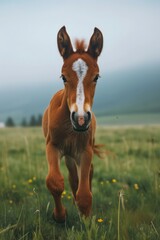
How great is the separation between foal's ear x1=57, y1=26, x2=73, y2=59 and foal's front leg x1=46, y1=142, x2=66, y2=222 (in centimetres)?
117

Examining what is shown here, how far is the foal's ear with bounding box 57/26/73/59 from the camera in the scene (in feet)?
16.3

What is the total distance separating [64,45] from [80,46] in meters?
0.20

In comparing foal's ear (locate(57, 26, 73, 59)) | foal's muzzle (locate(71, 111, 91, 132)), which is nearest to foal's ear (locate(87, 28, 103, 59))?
foal's ear (locate(57, 26, 73, 59))

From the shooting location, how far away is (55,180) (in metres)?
4.98

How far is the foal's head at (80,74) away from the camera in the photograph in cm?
429

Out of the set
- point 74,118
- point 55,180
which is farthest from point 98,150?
point 74,118

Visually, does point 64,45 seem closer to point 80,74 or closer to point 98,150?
point 80,74

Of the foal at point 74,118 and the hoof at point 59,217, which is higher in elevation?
the foal at point 74,118

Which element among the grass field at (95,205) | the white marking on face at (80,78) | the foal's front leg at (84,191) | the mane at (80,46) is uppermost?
the mane at (80,46)

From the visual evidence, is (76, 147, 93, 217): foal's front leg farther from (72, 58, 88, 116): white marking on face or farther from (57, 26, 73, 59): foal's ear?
(57, 26, 73, 59): foal's ear

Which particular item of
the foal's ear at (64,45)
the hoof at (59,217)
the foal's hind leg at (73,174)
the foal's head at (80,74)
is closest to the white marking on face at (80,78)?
the foal's head at (80,74)

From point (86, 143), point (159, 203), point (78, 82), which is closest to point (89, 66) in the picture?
point (78, 82)

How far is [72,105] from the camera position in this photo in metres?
4.43

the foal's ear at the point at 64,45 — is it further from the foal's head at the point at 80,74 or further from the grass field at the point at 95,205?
the grass field at the point at 95,205
